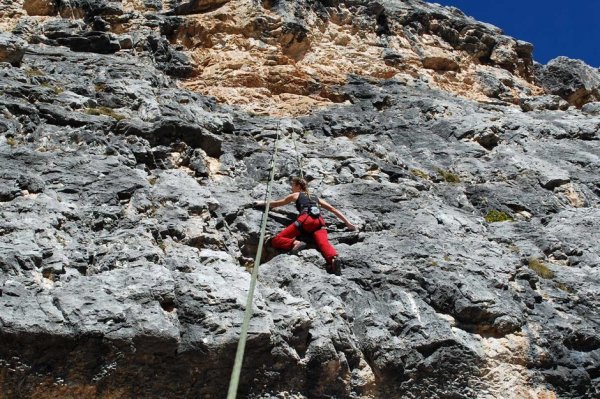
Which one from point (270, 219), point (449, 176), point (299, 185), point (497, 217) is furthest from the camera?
point (449, 176)

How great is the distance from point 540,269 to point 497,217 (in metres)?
2.00

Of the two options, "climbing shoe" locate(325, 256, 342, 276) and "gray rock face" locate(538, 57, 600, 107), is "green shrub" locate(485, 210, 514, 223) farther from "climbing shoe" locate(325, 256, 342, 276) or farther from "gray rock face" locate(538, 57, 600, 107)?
"gray rock face" locate(538, 57, 600, 107)

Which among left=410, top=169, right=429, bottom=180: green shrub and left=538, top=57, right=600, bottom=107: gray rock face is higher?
left=538, top=57, right=600, bottom=107: gray rock face

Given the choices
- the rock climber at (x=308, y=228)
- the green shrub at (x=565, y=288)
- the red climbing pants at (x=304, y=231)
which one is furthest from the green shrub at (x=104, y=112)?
the green shrub at (x=565, y=288)

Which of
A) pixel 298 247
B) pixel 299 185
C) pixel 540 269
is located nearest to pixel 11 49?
pixel 299 185

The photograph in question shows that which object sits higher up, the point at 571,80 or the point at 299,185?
the point at 571,80

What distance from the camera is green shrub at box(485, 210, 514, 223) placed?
38.2 ft

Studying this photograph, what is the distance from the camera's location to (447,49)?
19172 millimetres

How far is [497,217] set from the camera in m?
11.7

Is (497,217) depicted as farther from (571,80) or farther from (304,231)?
(571,80)

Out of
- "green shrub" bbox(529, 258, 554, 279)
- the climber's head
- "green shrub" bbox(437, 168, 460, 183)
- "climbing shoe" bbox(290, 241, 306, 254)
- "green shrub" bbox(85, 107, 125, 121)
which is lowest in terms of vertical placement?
"climbing shoe" bbox(290, 241, 306, 254)

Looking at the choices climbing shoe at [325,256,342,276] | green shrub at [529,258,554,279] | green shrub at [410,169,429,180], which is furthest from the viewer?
green shrub at [410,169,429,180]

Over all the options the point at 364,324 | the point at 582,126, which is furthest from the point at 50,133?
the point at 582,126

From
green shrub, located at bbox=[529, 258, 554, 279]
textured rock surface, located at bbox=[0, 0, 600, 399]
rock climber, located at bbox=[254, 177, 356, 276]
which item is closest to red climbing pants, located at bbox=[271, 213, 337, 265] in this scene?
rock climber, located at bbox=[254, 177, 356, 276]
